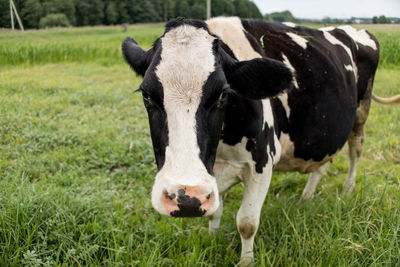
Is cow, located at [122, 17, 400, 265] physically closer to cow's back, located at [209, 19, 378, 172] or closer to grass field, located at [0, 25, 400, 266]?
cow's back, located at [209, 19, 378, 172]

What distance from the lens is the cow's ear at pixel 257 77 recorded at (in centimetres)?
201

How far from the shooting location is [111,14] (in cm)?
823

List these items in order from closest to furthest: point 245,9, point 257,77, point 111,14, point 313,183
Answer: point 257,77, point 313,183, point 111,14, point 245,9

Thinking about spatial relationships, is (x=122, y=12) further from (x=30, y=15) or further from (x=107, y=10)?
(x=30, y=15)

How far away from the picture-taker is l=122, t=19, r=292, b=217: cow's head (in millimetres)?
1617

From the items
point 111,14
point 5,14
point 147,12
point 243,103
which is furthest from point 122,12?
point 243,103

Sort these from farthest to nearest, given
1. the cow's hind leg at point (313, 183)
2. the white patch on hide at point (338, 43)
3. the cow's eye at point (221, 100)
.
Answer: the cow's hind leg at point (313, 183)
the white patch on hide at point (338, 43)
the cow's eye at point (221, 100)

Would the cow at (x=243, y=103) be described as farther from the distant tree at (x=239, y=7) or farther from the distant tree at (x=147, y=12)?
the distant tree at (x=239, y=7)

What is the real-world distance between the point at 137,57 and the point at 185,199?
1150mm

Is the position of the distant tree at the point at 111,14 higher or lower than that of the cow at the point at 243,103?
higher

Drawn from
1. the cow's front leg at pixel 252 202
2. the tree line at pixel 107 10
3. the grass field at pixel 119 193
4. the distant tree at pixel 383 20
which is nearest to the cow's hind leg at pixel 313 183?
the grass field at pixel 119 193

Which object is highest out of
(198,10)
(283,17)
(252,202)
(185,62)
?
(198,10)

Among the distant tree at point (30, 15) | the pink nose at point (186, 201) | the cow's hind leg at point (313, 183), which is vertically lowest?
the cow's hind leg at point (313, 183)

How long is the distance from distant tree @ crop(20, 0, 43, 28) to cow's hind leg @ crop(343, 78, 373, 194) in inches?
160
